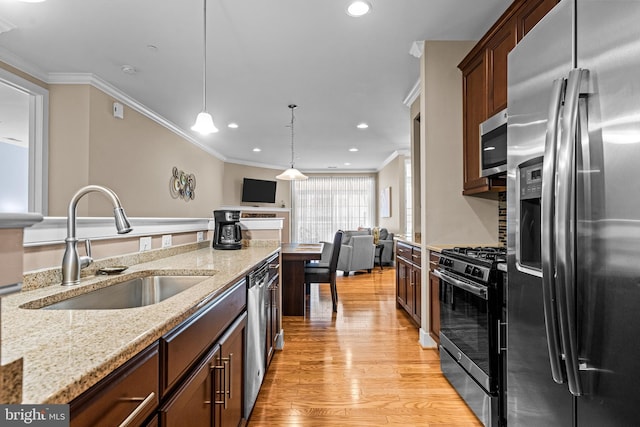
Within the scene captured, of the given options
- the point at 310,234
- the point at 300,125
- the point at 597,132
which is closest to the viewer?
the point at 597,132

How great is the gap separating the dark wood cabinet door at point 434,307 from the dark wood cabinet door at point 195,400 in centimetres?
202

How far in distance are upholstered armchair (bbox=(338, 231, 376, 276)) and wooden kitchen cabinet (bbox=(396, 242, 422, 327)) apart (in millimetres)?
2345

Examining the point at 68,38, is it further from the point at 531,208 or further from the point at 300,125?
the point at 531,208

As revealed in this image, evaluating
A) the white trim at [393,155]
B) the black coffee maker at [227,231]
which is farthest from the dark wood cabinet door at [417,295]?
the white trim at [393,155]

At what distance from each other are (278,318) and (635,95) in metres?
2.73

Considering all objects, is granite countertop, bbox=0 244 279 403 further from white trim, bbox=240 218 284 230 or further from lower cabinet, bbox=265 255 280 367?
white trim, bbox=240 218 284 230

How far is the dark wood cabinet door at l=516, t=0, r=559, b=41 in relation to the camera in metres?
1.99

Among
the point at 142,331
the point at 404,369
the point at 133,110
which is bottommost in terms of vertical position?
the point at 404,369

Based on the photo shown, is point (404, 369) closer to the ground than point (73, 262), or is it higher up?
closer to the ground

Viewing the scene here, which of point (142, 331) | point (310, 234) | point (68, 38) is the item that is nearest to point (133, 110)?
point (68, 38)

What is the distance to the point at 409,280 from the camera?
12.3ft

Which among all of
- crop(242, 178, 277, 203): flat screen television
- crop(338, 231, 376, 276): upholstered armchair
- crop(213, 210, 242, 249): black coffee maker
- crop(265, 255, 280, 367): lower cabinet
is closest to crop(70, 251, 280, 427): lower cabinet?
crop(265, 255, 280, 367): lower cabinet

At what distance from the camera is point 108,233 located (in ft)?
5.98

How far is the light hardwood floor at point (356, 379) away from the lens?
206cm
